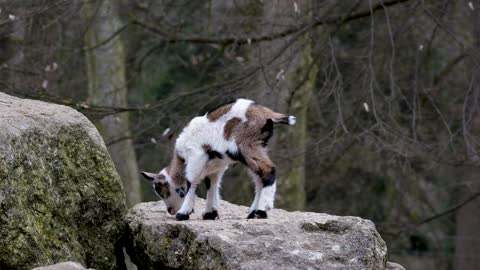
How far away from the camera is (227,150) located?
7707mm

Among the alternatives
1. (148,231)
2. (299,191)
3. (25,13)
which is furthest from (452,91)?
(148,231)

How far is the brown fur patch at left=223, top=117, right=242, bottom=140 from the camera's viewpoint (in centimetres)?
773

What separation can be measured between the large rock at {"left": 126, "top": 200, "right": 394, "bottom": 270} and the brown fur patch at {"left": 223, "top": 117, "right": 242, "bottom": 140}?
72cm

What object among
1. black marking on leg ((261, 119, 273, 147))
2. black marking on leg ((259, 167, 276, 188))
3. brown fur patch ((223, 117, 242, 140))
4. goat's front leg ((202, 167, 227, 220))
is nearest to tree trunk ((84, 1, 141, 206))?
goat's front leg ((202, 167, 227, 220))

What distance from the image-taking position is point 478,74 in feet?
39.8

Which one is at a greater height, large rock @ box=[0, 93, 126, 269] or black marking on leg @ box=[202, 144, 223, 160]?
black marking on leg @ box=[202, 144, 223, 160]

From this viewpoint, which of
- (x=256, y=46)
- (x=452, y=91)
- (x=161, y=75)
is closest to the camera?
(x=256, y=46)

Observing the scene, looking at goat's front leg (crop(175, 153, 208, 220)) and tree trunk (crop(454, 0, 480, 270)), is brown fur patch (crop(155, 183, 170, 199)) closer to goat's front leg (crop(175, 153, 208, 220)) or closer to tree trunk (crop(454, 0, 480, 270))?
goat's front leg (crop(175, 153, 208, 220))

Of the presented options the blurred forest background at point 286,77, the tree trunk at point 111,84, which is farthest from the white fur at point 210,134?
the tree trunk at point 111,84

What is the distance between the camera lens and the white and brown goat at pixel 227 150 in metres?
7.65

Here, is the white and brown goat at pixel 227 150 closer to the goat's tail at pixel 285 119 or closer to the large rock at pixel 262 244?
the goat's tail at pixel 285 119

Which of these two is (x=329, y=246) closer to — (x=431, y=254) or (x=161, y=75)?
(x=161, y=75)

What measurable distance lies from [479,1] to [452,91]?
236 inches

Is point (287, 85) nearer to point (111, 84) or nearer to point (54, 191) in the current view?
point (111, 84)
